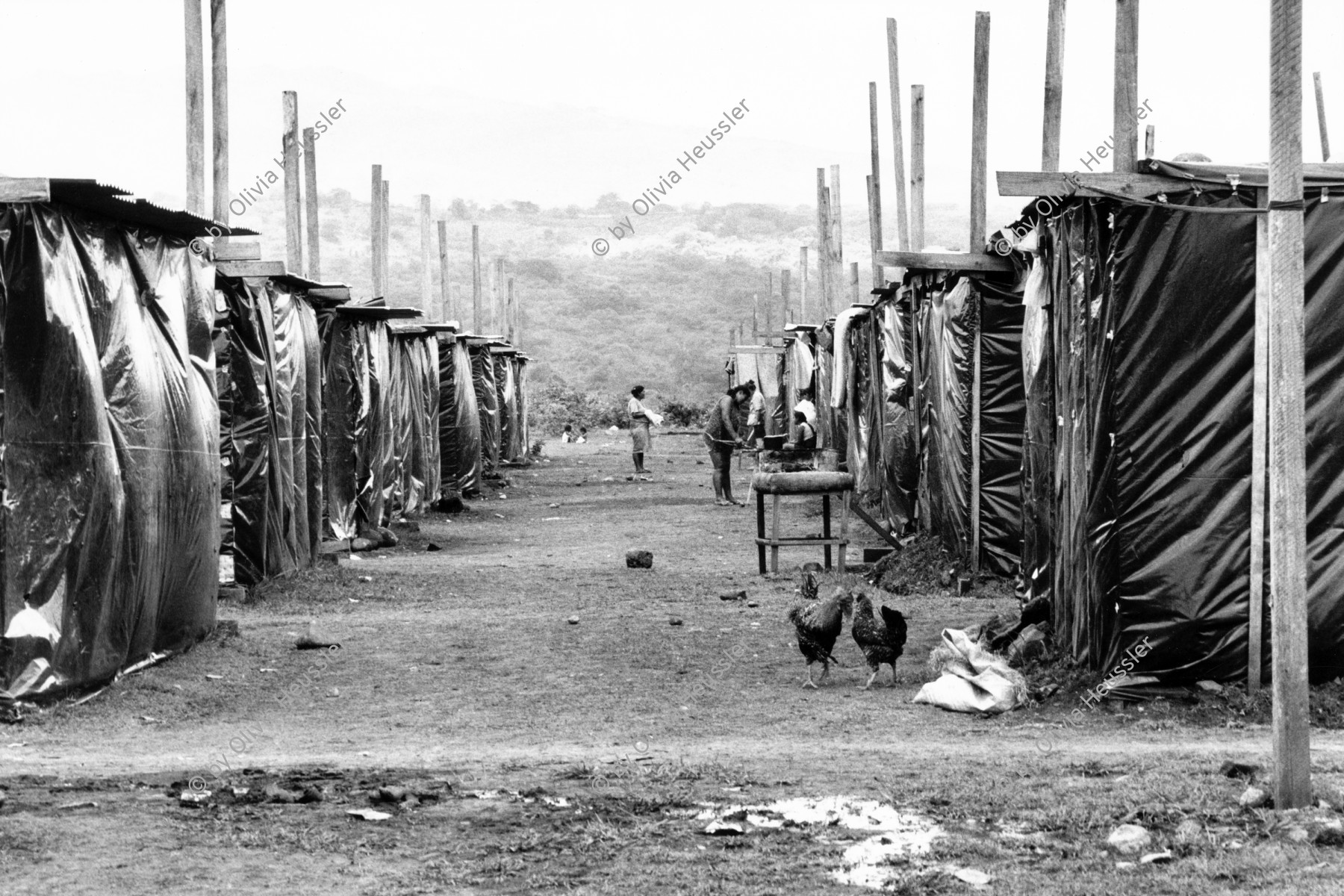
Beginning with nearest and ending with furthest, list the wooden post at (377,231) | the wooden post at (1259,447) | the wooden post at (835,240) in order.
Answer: the wooden post at (1259,447) < the wooden post at (377,231) < the wooden post at (835,240)

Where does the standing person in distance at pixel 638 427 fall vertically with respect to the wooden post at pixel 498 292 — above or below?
below

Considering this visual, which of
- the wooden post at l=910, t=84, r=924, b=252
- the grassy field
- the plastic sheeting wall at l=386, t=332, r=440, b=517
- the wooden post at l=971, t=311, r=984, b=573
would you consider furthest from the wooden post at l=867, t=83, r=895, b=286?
the grassy field

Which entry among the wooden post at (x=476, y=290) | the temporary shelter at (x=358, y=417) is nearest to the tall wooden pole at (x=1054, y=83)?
the temporary shelter at (x=358, y=417)

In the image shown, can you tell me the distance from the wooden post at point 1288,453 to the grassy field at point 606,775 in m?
0.30

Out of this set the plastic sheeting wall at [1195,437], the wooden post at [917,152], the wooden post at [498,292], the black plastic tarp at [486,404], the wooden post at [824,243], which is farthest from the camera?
the wooden post at [498,292]

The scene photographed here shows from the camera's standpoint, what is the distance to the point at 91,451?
8766 millimetres

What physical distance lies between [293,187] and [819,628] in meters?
9.80

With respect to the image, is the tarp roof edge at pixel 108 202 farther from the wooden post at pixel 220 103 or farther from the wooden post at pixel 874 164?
the wooden post at pixel 874 164

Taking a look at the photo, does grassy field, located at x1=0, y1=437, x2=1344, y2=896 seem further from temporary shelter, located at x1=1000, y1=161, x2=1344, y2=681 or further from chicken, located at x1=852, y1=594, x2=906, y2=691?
temporary shelter, located at x1=1000, y1=161, x2=1344, y2=681

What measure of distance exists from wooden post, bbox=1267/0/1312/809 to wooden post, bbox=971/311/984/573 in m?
7.86

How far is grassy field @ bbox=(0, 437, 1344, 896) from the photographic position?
5.37 meters

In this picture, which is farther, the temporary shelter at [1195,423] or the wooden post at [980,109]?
the wooden post at [980,109]

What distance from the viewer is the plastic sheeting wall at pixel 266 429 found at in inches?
525

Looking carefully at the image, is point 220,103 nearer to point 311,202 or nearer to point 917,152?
point 311,202
